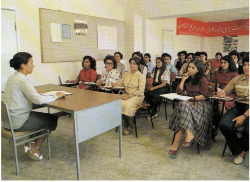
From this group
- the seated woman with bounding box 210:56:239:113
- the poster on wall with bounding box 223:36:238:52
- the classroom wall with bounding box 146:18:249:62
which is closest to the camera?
the seated woman with bounding box 210:56:239:113

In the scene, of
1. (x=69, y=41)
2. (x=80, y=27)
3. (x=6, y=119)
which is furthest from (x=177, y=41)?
(x=6, y=119)

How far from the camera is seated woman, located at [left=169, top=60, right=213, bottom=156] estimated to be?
2.79m

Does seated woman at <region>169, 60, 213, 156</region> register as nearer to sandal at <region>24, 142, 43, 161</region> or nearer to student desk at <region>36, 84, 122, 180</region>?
student desk at <region>36, 84, 122, 180</region>

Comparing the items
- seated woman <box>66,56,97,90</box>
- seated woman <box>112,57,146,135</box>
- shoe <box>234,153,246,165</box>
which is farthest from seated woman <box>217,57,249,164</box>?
seated woman <box>66,56,97,90</box>

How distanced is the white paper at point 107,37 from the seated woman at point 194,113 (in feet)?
8.98

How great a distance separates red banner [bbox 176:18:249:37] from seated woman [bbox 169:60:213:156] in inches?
241

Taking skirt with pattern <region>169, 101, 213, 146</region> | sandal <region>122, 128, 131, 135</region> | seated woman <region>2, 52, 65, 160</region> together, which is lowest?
sandal <region>122, 128, 131, 135</region>

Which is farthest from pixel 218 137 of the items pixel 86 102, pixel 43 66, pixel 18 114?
pixel 43 66

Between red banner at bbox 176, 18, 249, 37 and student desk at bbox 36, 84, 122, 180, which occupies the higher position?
red banner at bbox 176, 18, 249, 37

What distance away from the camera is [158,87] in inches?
170

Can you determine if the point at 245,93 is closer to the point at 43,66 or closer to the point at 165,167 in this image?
the point at 165,167

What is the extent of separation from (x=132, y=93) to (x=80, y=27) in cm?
200

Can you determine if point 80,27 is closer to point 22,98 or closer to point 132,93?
point 132,93

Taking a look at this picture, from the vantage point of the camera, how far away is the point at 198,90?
2975mm
